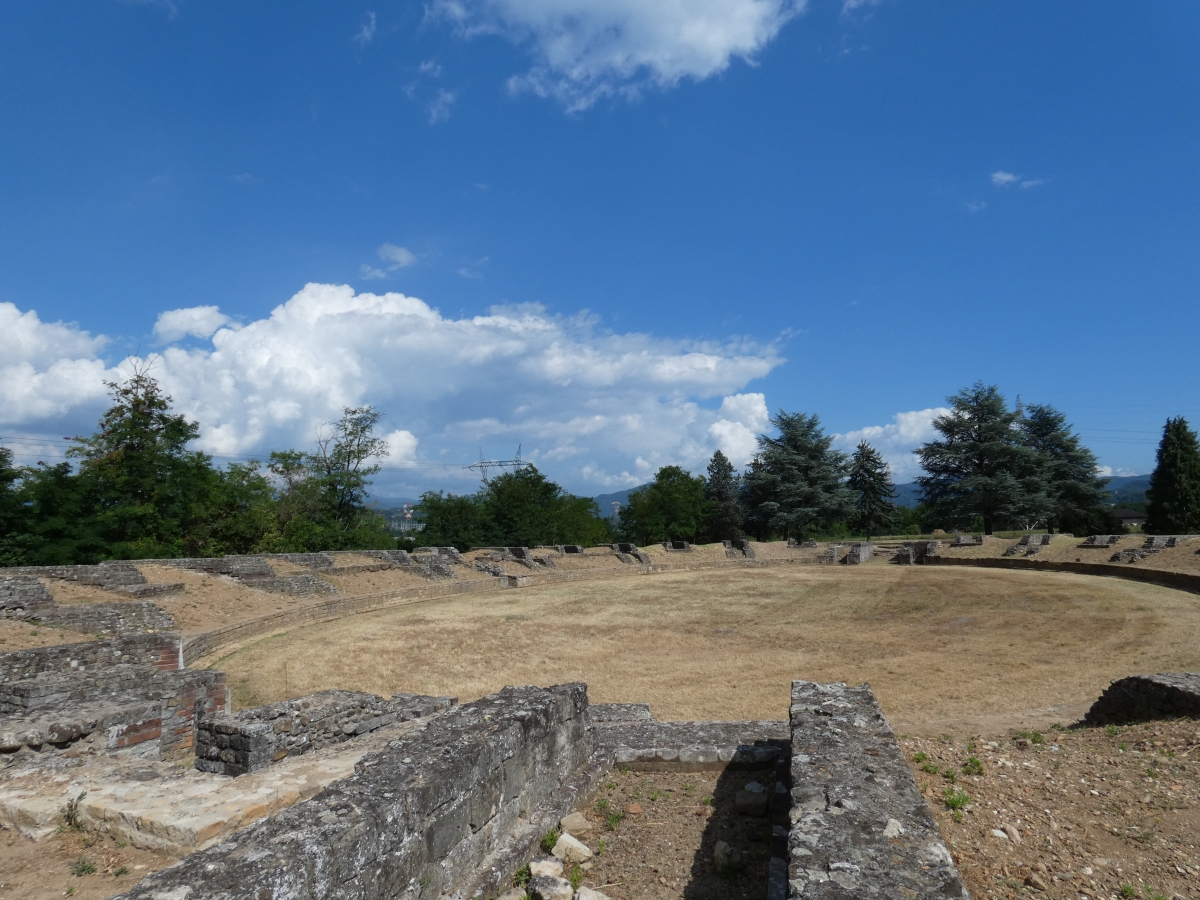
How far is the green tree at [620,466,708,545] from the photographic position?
56.6 metres

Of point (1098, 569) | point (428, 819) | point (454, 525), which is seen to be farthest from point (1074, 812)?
point (454, 525)

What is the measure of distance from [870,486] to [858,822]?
58770 millimetres

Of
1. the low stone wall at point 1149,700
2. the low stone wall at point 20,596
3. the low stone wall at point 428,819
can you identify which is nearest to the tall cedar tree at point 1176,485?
the low stone wall at point 1149,700

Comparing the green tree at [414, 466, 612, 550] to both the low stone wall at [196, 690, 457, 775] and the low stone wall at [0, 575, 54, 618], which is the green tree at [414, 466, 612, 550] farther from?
the low stone wall at [196, 690, 457, 775]

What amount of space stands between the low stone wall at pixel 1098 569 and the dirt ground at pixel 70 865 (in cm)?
2848

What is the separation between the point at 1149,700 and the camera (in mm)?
6727

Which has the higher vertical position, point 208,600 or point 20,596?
point 20,596

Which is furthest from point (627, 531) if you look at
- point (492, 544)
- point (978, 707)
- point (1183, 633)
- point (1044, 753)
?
point (1044, 753)

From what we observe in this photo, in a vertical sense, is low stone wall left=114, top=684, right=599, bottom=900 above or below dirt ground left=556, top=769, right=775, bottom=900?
above

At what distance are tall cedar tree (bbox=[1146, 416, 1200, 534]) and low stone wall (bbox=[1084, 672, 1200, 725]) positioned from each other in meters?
46.6

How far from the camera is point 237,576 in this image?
75.9 feet

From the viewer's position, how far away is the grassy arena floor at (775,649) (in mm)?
10961

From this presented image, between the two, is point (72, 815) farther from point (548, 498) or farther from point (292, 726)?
point (548, 498)

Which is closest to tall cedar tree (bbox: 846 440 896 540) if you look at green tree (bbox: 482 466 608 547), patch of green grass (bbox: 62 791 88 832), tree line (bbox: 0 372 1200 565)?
tree line (bbox: 0 372 1200 565)
